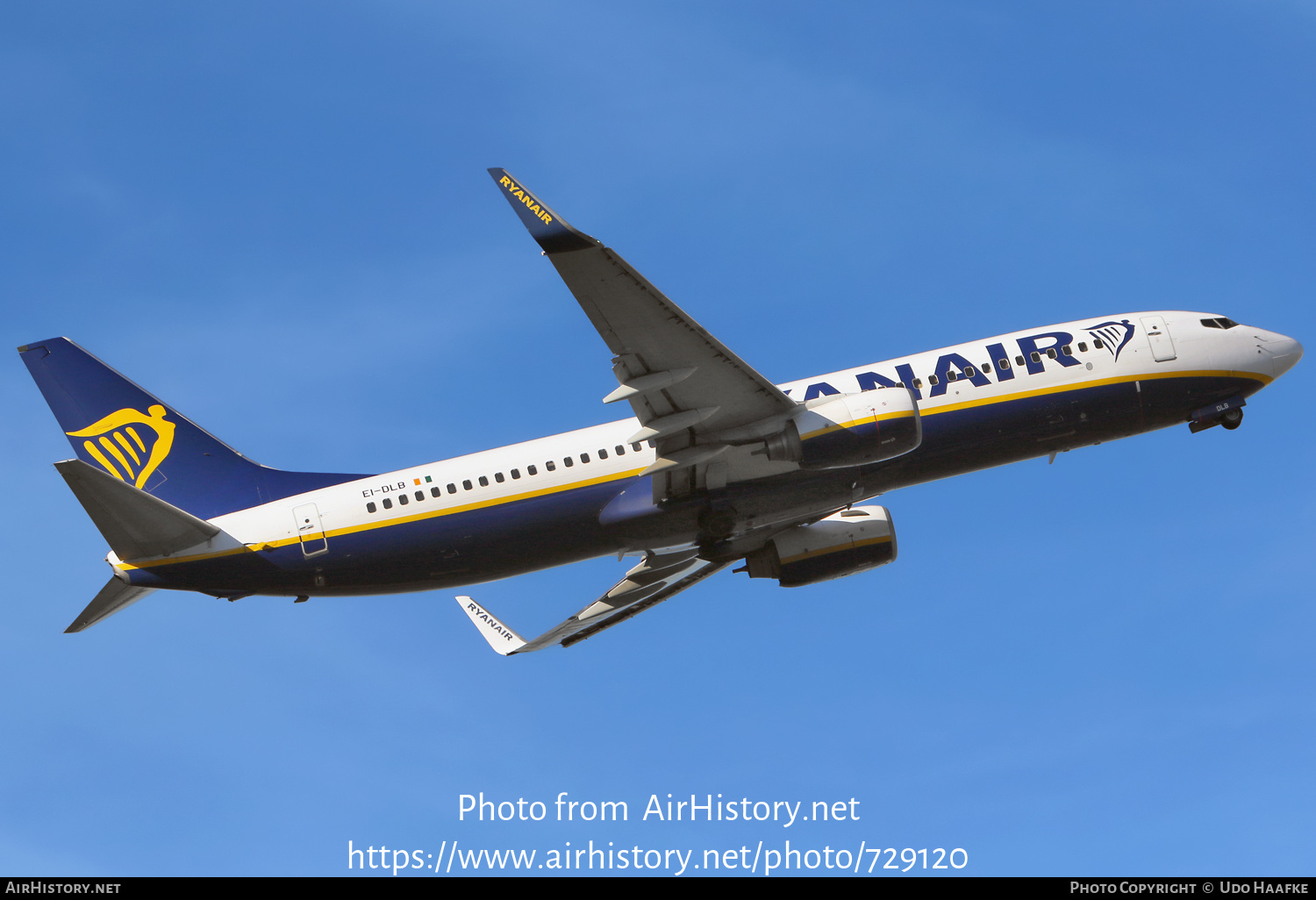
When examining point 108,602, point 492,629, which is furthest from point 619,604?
point 108,602

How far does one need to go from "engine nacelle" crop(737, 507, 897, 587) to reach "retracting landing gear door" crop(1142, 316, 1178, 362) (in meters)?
9.37

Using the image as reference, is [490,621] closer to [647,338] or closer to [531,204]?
[647,338]

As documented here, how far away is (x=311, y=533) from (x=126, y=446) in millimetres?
6587

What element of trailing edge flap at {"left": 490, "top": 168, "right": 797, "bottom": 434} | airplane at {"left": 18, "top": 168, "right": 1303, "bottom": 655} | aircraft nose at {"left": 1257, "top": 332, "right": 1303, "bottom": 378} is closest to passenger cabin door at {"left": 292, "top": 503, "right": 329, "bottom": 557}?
airplane at {"left": 18, "top": 168, "right": 1303, "bottom": 655}

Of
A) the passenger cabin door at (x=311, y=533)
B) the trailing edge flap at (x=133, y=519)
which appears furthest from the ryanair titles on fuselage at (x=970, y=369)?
the trailing edge flap at (x=133, y=519)

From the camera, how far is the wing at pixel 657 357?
2784cm

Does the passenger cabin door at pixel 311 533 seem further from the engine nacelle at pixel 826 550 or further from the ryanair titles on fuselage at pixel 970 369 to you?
the ryanair titles on fuselage at pixel 970 369

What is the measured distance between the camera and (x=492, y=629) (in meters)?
42.8

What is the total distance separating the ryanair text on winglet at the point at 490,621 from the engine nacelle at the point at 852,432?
13352 mm

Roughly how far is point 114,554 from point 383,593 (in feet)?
22.8

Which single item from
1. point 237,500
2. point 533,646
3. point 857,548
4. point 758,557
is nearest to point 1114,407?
point 857,548

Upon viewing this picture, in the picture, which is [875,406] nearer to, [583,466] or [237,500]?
[583,466]

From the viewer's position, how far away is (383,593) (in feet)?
117

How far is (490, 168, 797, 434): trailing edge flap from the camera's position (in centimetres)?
2777
